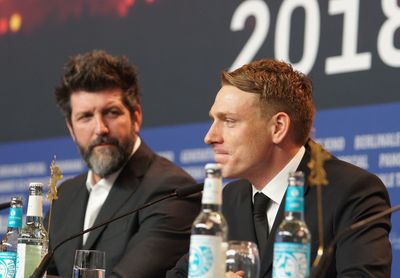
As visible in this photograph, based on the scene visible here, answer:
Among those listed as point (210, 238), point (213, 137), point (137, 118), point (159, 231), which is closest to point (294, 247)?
point (210, 238)

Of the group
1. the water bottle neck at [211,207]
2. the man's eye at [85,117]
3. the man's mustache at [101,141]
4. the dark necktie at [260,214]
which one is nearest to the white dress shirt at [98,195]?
the man's mustache at [101,141]

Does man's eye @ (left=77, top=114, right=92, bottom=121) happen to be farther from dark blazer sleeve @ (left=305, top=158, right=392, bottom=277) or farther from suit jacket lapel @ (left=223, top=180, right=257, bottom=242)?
dark blazer sleeve @ (left=305, top=158, right=392, bottom=277)

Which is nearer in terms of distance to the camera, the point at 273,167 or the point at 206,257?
the point at 206,257

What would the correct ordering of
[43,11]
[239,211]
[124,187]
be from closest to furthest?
1. [239,211]
2. [124,187]
3. [43,11]

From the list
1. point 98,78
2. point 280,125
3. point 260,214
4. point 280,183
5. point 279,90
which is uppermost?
point 98,78

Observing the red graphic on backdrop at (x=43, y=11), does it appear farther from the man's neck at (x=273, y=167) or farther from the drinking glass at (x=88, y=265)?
the drinking glass at (x=88, y=265)

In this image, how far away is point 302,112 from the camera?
3033 millimetres

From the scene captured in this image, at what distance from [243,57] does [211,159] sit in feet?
1.68

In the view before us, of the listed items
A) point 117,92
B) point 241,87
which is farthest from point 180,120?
point 241,87

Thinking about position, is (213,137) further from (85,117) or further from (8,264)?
(85,117)

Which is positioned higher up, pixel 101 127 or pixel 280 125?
pixel 101 127

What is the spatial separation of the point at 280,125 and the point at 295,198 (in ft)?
3.98

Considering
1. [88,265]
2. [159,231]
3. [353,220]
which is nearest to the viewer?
[88,265]

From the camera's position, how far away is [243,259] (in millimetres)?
2035
